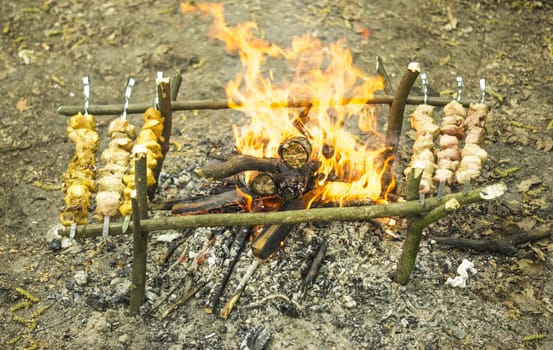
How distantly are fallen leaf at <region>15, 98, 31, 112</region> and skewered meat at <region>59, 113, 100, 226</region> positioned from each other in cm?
316

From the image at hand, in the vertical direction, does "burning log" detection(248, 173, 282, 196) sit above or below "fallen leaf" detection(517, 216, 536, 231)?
above

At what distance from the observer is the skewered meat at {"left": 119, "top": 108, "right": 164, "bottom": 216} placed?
14.3 feet

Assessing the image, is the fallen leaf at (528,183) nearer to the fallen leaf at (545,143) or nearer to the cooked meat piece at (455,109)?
the fallen leaf at (545,143)

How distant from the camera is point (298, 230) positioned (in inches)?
209

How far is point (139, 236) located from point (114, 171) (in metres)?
0.60

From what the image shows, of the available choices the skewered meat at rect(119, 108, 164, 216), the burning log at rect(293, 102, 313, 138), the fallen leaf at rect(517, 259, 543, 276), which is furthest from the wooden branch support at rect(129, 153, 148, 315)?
the fallen leaf at rect(517, 259, 543, 276)

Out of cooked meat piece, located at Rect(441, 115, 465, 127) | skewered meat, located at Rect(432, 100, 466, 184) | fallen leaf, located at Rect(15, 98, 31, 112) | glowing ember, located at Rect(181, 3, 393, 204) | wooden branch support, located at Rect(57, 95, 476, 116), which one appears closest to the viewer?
skewered meat, located at Rect(432, 100, 466, 184)

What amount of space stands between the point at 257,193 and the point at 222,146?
1766 mm

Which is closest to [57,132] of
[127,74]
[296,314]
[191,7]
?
[127,74]

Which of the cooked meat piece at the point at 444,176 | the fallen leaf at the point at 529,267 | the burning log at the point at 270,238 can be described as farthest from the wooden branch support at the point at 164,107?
the fallen leaf at the point at 529,267

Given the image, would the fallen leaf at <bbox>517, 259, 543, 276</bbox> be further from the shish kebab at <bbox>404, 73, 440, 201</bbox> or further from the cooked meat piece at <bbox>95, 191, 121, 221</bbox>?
the cooked meat piece at <bbox>95, 191, 121, 221</bbox>

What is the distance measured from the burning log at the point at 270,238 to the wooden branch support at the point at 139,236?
93 centimetres

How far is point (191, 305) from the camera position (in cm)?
493

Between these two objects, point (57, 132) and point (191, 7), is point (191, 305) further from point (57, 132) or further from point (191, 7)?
point (191, 7)
